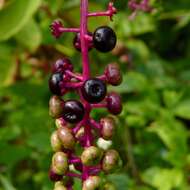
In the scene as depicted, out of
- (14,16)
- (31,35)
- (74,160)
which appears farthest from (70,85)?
(31,35)

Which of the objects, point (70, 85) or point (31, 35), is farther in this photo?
point (31, 35)

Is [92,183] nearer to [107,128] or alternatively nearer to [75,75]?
[107,128]

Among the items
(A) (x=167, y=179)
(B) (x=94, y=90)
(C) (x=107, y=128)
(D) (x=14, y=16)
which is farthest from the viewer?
(D) (x=14, y=16)

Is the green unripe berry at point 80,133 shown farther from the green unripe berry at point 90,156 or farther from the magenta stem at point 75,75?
the magenta stem at point 75,75

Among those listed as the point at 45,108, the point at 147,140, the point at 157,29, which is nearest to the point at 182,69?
the point at 157,29

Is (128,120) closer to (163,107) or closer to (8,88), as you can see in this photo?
(163,107)

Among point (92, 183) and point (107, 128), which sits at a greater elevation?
point (107, 128)

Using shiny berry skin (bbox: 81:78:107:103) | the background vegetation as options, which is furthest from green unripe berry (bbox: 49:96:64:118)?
the background vegetation
